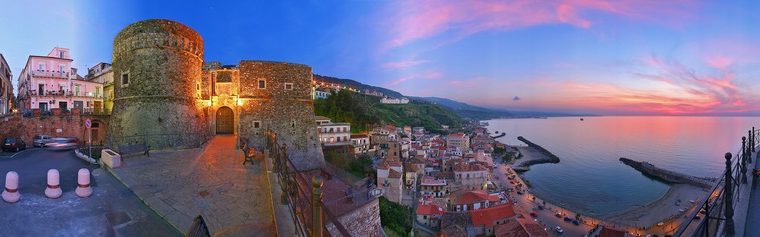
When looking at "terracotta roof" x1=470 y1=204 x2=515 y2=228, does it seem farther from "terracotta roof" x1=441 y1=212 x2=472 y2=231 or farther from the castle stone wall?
the castle stone wall

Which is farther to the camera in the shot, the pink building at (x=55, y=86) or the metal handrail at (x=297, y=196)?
the pink building at (x=55, y=86)

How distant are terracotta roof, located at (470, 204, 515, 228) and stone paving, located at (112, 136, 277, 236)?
734 inches

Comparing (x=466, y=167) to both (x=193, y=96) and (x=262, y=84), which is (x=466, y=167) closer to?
(x=262, y=84)

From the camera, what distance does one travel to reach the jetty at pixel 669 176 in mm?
38625

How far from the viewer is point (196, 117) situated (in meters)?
16.9

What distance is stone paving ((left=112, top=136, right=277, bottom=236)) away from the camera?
6.43 m

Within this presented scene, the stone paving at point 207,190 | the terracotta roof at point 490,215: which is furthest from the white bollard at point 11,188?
the terracotta roof at point 490,215

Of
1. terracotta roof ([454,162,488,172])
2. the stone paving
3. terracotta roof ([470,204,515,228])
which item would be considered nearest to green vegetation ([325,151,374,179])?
terracotta roof ([470,204,515,228])

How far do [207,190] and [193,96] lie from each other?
34.0 ft

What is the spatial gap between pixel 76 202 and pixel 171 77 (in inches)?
368

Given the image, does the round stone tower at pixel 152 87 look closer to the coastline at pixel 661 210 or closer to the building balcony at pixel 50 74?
the building balcony at pixel 50 74

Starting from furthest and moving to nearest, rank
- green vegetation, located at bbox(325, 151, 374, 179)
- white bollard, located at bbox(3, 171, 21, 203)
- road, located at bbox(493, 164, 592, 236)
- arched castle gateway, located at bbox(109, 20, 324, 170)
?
1. green vegetation, located at bbox(325, 151, 374, 179)
2. road, located at bbox(493, 164, 592, 236)
3. arched castle gateway, located at bbox(109, 20, 324, 170)
4. white bollard, located at bbox(3, 171, 21, 203)

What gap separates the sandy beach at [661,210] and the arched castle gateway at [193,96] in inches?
977

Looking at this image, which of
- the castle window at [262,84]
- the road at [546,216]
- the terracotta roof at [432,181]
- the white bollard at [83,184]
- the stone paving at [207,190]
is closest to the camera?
the stone paving at [207,190]
